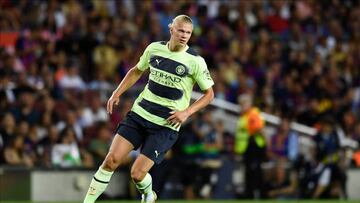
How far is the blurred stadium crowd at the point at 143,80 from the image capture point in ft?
64.1

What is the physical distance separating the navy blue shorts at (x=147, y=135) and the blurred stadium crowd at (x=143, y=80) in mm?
6680

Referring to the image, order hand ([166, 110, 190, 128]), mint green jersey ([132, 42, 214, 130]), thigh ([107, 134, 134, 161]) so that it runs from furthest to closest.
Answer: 1. mint green jersey ([132, 42, 214, 130])
2. thigh ([107, 134, 134, 161])
3. hand ([166, 110, 190, 128])

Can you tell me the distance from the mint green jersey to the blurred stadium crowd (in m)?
6.86

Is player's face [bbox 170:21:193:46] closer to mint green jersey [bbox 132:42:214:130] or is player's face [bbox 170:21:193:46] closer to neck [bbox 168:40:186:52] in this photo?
neck [bbox 168:40:186:52]

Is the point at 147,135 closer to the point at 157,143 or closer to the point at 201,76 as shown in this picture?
the point at 157,143

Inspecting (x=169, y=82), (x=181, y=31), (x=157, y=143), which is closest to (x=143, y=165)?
(x=157, y=143)

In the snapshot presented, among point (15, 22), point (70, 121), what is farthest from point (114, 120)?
point (15, 22)

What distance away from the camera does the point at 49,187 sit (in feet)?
62.3

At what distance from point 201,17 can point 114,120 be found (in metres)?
4.84

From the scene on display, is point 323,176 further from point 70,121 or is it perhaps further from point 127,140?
point 127,140

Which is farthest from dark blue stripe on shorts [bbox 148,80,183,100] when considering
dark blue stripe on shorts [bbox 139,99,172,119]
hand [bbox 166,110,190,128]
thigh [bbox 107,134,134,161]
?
thigh [bbox 107,134,134,161]

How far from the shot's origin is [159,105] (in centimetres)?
1212

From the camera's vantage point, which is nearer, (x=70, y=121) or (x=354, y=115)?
(x=70, y=121)

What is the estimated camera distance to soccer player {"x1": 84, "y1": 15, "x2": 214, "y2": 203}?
12.0 meters
